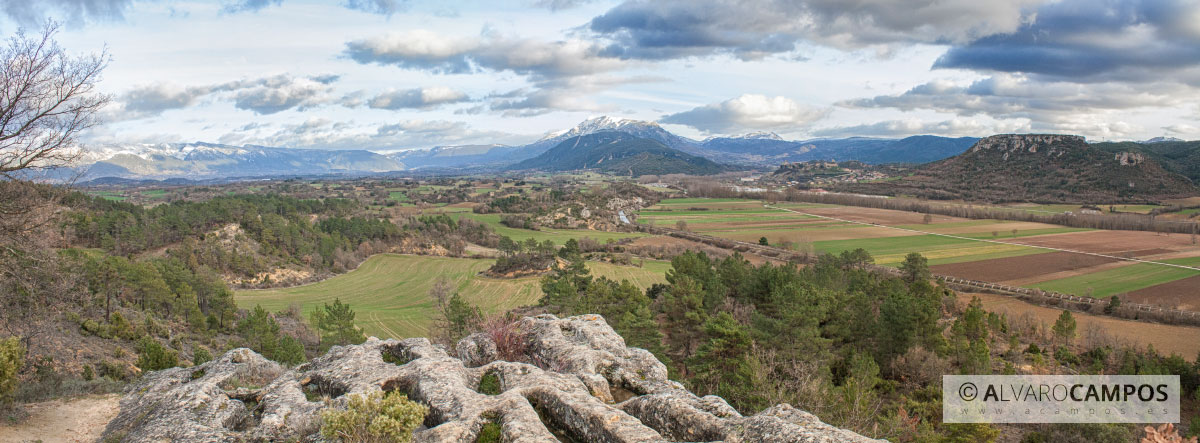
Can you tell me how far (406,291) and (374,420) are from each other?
76.1 meters

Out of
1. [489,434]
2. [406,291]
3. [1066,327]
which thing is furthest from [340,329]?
[1066,327]

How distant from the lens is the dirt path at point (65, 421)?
1519 centimetres

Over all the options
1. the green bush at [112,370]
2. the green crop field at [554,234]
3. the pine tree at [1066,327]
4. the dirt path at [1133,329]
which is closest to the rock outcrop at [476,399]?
the green bush at [112,370]

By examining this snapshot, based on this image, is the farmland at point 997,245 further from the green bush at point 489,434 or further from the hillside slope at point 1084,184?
the green bush at point 489,434

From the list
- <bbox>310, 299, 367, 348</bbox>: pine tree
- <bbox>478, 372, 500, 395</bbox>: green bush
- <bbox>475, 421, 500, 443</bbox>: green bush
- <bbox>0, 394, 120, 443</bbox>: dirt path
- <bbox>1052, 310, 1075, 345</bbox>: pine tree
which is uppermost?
<bbox>475, 421, 500, 443</bbox>: green bush

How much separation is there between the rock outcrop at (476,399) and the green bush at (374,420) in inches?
68.6

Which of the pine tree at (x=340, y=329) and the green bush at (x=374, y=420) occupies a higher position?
the green bush at (x=374, y=420)

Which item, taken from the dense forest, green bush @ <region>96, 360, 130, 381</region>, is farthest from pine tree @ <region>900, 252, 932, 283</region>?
green bush @ <region>96, 360, 130, 381</region>

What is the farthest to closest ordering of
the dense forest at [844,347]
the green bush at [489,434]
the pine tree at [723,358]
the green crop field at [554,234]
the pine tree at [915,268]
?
the green crop field at [554,234], the pine tree at [915,268], the pine tree at [723,358], the dense forest at [844,347], the green bush at [489,434]

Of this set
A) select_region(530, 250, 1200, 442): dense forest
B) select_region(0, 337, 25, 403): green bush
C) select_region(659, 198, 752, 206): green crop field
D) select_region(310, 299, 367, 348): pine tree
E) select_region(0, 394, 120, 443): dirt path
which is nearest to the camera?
select_region(0, 337, 25, 403): green bush

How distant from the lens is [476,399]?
13000 millimetres

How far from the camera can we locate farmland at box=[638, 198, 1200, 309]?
6500 centimetres

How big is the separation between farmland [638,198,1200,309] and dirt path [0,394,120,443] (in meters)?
84.3

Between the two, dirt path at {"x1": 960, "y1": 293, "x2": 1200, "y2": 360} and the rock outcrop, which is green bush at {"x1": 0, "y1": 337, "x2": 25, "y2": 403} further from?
dirt path at {"x1": 960, "y1": 293, "x2": 1200, "y2": 360}
